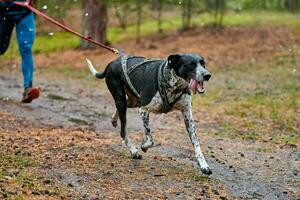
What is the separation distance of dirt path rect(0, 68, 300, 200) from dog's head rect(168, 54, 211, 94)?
1.04m

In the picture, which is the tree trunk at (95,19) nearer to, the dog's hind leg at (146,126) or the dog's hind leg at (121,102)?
the dog's hind leg at (121,102)

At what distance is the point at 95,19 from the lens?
2005 centimetres

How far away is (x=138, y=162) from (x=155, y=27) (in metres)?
19.2

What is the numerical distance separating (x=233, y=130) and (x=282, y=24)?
14923mm

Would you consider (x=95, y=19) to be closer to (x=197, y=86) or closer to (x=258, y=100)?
(x=258, y=100)

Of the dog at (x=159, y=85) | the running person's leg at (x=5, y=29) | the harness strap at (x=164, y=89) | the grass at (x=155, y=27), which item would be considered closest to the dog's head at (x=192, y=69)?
the dog at (x=159, y=85)

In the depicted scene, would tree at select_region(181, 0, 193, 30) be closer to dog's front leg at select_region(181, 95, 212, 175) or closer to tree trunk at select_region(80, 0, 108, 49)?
tree trunk at select_region(80, 0, 108, 49)

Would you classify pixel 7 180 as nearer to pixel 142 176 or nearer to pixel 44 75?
A: pixel 142 176

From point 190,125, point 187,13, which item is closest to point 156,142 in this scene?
point 190,125

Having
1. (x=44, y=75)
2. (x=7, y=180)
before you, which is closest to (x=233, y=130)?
(x=7, y=180)

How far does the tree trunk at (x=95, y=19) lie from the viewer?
1983cm

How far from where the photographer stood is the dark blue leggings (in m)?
9.88

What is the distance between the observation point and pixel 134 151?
7387 mm

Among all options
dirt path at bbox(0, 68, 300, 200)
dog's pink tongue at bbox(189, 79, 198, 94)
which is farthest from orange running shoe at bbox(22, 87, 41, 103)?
dog's pink tongue at bbox(189, 79, 198, 94)
